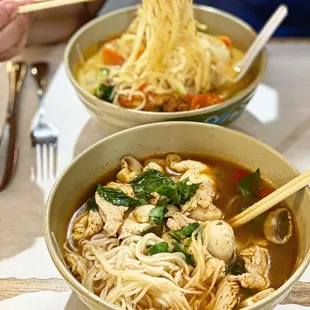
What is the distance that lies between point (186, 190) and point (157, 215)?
0.12 m

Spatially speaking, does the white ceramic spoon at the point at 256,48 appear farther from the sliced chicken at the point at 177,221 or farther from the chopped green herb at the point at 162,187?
the sliced chicken at the point at 177,221

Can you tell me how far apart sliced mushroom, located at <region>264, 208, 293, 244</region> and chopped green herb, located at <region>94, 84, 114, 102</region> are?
0.79m

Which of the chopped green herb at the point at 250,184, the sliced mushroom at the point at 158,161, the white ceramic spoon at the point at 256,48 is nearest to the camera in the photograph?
the chopped green herb at the point at 250,184

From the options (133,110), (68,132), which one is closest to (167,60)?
(133,110)

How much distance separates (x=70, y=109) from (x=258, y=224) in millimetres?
1016

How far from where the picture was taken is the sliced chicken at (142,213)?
4.75 ft

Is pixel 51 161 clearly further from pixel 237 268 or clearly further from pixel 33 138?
pixel 237 268

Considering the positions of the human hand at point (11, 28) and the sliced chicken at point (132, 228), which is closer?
the sliced chicken at point (132, 228)

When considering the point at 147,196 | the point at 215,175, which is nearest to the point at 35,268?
the point at 147,196

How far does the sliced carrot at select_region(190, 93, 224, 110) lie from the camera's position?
1897 millimetres

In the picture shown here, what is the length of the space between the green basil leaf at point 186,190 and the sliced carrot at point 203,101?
453mm

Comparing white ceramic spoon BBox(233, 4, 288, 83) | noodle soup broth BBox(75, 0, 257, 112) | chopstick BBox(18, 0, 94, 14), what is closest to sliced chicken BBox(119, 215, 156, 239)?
noodle soup broth BBox(75, 0, 257, 112)

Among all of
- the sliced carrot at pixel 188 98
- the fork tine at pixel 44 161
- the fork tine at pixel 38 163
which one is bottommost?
the fork tine at pixel 38 163

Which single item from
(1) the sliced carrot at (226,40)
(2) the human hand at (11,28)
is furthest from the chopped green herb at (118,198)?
(1) the sliced carrot at (226,40)
